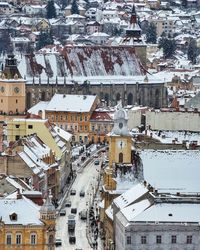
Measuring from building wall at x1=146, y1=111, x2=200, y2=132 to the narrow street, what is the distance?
22.6ft

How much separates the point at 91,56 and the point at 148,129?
54383 mm

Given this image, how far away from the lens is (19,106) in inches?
5276

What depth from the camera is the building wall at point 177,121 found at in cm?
11081

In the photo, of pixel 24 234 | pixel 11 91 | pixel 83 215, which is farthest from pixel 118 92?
pixel 24 234

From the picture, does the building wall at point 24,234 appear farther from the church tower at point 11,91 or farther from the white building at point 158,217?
the church tower at point 11,91

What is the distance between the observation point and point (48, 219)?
79.6 m

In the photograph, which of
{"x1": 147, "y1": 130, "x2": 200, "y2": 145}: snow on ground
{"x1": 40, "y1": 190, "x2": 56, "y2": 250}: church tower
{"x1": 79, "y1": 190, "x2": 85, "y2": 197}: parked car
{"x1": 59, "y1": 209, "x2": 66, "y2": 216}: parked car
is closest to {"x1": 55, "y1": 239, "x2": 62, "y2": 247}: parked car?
{"x1": 40, "y1": 190, "x2": 56, "y2": 250}: church tower

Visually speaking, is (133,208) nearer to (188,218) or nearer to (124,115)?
(188,218)

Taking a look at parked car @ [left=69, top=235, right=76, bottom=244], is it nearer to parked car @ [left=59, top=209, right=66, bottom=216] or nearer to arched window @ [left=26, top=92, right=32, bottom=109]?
parked car @ [left=59, top=209, right=66, bottom=216]

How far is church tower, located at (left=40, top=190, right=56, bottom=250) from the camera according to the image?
79.2 meters

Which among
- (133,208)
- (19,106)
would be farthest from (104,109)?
(133,208)

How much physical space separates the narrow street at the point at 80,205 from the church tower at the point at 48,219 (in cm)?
651

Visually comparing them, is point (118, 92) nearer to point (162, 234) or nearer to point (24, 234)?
point (162, 234)

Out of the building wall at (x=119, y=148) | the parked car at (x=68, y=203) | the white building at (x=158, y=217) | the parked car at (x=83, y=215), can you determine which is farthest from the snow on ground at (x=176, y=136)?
the white building at (x=158, y=217)
